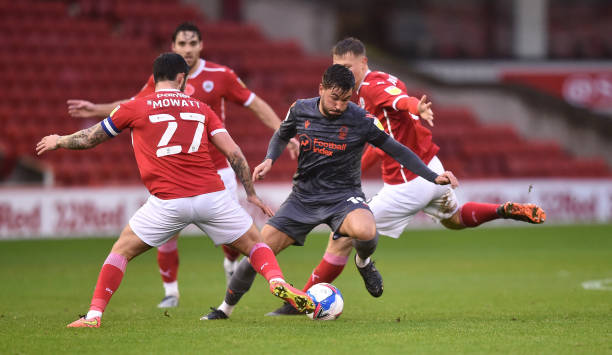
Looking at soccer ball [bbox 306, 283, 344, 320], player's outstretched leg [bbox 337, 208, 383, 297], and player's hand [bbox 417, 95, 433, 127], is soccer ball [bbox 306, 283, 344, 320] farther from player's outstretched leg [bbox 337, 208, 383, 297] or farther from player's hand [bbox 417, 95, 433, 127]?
player's hand [bbox 417, 95, 433, 127]

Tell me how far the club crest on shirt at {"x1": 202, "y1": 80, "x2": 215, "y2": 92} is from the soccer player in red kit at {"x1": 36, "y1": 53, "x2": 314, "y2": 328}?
1973 millimetres

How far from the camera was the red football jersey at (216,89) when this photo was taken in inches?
353

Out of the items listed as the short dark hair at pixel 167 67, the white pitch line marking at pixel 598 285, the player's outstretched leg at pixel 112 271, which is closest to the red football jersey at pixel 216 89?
the short dark hair at pixel 167 67

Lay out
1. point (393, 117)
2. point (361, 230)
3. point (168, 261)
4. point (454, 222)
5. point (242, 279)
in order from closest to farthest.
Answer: point (361, 230)
point (242, 279)
point (393, 117)
point (454, 222)
point (168, 261)

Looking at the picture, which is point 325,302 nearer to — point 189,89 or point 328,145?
point 328,145

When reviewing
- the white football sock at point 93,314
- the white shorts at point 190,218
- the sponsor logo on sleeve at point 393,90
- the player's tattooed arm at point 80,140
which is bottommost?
the white football sock at point 93,314

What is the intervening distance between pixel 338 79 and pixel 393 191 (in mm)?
1600

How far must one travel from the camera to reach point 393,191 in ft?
27.1

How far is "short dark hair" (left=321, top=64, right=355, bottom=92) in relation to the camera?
706 cm

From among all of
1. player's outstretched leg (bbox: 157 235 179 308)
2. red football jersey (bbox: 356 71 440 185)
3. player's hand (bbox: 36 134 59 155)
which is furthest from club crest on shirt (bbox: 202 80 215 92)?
player's hand (bbox: 36 134 59 155)

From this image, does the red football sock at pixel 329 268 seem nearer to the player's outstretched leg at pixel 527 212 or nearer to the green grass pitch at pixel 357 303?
the green grass pitch at pixel 357 303

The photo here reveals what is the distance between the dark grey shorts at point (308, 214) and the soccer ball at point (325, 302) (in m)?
0.53

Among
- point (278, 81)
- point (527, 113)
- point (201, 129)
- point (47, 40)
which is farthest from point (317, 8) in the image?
point (201, 129)

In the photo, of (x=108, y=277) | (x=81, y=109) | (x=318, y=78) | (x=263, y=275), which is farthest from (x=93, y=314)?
(x=318, y=78)
